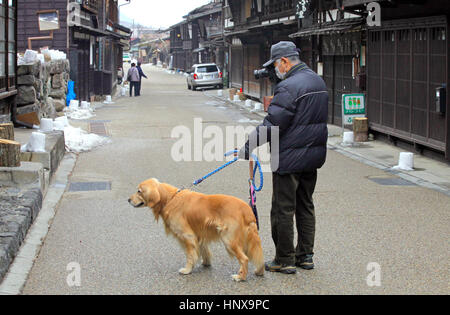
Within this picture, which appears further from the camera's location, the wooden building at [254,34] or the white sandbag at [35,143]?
the wooden building at [254,34]

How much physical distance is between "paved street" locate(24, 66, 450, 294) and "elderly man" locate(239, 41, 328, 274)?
0.44 m

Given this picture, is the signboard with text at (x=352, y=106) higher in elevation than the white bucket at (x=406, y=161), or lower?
higher

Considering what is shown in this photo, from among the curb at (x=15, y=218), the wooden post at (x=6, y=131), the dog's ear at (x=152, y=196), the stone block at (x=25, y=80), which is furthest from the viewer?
the stone block at (x=25, y=80)

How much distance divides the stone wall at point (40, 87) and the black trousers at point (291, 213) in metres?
11.0

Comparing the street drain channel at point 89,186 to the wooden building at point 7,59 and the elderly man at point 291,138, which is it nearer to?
the wooden building at point 7,59

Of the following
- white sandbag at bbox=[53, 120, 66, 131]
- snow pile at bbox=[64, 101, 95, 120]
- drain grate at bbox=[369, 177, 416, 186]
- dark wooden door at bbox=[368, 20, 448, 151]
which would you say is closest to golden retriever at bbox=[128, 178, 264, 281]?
drain grate at bbox=[369, 177, 416, 186]

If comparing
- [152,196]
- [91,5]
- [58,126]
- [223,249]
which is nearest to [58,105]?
[58,126]

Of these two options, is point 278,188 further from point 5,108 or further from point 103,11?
point 103,11

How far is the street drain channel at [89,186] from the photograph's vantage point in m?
10.2

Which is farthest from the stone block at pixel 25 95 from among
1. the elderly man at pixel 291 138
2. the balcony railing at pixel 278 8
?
the balcony railing at pixel 278 8

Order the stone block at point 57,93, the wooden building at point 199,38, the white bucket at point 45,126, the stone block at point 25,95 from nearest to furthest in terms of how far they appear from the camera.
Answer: the white bucket at point 45,126
the stone block at point 25,95
the stone block at point 57,93
the wooden building at point 199,38

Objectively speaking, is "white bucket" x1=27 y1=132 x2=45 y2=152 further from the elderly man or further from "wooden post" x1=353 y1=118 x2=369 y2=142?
"wooden post" x1=353 y1=118 x2=369 y2=142

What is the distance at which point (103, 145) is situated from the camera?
15.5 meters

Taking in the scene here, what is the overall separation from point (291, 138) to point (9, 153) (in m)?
4.72
